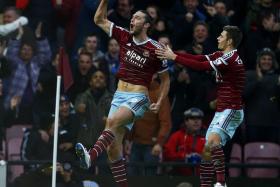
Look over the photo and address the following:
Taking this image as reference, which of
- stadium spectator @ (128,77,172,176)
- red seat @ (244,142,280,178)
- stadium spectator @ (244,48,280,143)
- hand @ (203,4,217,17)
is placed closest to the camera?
stadium spectator @ (128,77,172,176)

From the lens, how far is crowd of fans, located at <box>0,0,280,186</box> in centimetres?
2088

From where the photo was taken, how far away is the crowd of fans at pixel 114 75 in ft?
68.5

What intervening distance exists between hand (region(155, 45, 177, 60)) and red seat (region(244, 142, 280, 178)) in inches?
146

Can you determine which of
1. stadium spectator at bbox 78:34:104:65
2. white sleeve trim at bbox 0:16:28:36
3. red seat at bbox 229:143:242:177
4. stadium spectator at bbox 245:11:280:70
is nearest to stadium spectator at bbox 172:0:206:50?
stadium spectator at bbox 245:11:280:70

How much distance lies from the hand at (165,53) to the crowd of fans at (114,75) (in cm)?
224

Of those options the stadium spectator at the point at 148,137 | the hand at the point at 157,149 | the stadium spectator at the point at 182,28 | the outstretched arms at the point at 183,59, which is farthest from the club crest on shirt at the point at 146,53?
the stadium spectator at the point at 182,28

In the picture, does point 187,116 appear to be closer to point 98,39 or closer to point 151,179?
point 151,179

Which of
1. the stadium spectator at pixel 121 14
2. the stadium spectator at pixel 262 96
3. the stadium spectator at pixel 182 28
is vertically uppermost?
the stadium spectator at pixel 121 14

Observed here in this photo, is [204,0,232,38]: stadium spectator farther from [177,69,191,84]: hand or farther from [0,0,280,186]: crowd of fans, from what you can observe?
[177,69,191,84]: hand

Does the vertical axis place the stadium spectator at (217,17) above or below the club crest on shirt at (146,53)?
above

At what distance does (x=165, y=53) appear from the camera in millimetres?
18047

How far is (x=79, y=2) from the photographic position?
885 inches

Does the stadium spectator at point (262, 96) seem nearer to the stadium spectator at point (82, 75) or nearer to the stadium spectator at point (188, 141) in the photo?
the stadium spectator at point (188, 141)

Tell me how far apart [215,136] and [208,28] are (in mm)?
4211
